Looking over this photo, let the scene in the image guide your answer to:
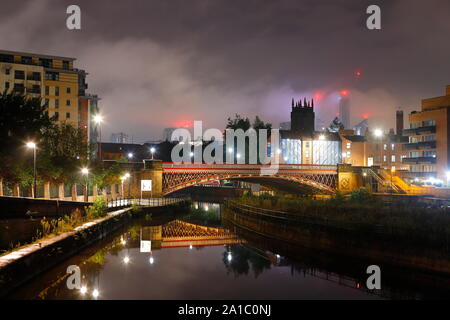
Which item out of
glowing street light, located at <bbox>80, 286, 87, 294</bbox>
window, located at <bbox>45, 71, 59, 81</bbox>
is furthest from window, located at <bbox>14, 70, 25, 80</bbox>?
glowing street light, located at <bbox>80, 286, 87, 294</bbox>

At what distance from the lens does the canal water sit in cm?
2086

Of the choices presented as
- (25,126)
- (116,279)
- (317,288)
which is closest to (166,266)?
(116,279)

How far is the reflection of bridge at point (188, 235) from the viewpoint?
37131 mm

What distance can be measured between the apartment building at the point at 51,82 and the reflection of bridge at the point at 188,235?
45167 millimetres

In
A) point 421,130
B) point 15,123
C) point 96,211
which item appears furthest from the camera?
point 421,130

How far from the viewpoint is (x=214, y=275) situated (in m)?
25.6

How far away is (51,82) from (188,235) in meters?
61.7

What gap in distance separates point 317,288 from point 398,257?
241 inches

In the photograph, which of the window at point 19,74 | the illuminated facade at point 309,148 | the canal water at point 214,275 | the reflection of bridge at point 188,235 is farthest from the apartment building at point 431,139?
the window at point 19,74

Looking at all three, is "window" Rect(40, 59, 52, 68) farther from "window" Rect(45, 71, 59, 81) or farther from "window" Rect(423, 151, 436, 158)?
"window" Rect(423, 151, 436, 158)

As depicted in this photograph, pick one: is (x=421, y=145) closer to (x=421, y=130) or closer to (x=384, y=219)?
(x=421, y=130)

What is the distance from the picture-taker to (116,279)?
22.9m

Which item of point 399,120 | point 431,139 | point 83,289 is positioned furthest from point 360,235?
point 399,120

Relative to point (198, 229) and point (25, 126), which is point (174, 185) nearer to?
point (198, 229)
